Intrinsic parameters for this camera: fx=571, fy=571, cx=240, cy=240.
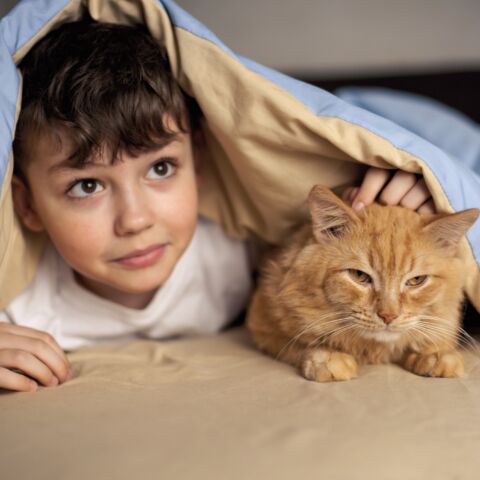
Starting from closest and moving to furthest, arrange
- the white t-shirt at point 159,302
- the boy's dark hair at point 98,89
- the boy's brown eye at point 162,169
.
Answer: the boy's dark hair at point 98,89, the boy's brown eye at point 162,169, the white t-shirt at point 159,302

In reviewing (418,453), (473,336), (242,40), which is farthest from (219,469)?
(242,40)

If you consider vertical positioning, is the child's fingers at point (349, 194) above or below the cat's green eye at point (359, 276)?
above

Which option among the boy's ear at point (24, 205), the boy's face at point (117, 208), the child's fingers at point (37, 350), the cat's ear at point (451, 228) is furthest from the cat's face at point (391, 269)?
the boy's ear at point (24, 205)

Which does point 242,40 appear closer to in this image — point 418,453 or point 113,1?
point 113,1

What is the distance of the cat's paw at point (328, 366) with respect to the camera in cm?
136

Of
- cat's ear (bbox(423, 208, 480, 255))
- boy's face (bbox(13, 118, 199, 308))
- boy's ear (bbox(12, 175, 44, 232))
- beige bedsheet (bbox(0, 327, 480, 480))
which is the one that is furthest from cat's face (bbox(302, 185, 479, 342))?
boy's ear (bbox(12, 175, 44, 232))

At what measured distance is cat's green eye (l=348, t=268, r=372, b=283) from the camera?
4.66 feet

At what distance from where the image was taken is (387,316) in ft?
4.41

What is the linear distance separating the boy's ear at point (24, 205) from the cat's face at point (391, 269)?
836mm

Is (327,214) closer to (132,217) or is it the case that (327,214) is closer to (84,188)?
(132,217)

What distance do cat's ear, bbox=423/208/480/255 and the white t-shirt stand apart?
2.55 ft

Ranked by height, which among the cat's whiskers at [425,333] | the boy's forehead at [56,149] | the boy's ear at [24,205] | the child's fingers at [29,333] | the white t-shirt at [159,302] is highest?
the boy's forehead at [56,149]

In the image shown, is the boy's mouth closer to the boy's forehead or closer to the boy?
the boy

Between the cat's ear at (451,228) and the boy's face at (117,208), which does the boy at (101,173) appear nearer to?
the boy's face at (117,208)
